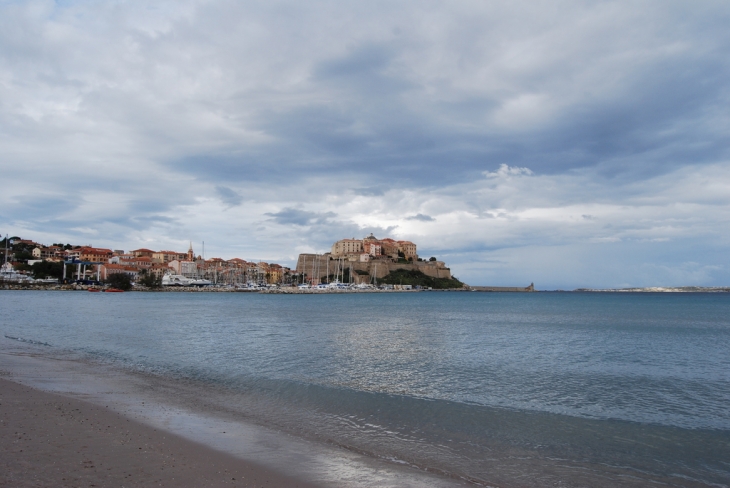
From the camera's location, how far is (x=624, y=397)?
11164mm

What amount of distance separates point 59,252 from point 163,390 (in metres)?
144

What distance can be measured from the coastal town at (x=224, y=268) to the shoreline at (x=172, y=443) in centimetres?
9245

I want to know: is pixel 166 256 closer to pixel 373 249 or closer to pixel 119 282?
pixel 119 282

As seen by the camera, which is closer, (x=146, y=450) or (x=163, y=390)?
(x=146, y=450)

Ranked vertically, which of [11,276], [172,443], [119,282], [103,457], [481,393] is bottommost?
[481,393]

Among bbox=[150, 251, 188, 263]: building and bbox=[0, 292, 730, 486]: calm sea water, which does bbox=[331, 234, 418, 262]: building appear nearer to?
bbox=[150, 251, 188, 263]: building

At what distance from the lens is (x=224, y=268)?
143 m

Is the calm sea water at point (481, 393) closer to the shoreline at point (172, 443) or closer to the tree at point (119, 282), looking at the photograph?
the shoreline at point (172, 443)

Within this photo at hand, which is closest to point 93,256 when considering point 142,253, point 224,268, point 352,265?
point 142,253

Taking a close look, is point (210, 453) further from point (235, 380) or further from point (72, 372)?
point (72, 372)

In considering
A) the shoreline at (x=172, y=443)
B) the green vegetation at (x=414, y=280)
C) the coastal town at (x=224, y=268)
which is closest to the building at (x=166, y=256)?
the coastal town at (x=224, y=268)

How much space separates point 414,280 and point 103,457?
406 feet

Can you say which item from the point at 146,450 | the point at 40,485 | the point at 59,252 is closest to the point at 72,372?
the point at 146,450

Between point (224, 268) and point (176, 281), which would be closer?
point (176, 281)
